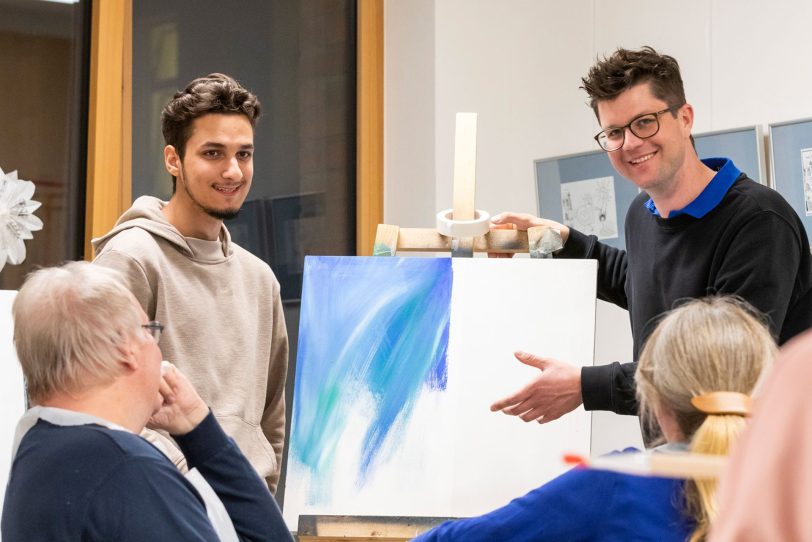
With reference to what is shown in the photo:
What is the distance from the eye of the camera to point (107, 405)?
1.26 metres

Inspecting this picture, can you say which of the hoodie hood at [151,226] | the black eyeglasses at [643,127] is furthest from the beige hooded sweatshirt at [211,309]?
the black eyeglasses at [643,127]

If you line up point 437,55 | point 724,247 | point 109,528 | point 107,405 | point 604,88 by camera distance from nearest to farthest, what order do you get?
1. point 109,528
2. point 107,405
3. point 724,247
4. point 604,88
5. point 437,55

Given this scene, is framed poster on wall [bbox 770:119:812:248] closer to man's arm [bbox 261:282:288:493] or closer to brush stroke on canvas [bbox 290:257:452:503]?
brush stroke on canvas [bbox 290:257:452:503]

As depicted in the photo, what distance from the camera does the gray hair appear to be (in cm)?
125

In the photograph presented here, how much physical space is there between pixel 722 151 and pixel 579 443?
1269 millimetres

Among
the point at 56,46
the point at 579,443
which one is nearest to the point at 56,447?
the point at 579,443

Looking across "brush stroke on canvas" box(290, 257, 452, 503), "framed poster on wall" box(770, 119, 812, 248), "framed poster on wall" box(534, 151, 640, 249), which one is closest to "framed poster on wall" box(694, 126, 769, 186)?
"framed poster on wall" box(770, 119, 812, 248)

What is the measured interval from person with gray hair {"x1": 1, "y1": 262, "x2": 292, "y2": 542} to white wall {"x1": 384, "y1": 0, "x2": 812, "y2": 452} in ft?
6.91

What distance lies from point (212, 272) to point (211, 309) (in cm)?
9

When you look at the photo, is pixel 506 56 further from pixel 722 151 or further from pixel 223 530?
pixel 223 530

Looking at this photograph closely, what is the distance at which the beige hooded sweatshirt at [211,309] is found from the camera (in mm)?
1937

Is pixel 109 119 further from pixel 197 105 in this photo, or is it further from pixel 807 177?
pixel 807 177

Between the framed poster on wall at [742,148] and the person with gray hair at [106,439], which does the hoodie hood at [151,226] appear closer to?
the person with gray hair at [106,439]

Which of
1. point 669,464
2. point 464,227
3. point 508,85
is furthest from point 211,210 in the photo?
point 508,85
